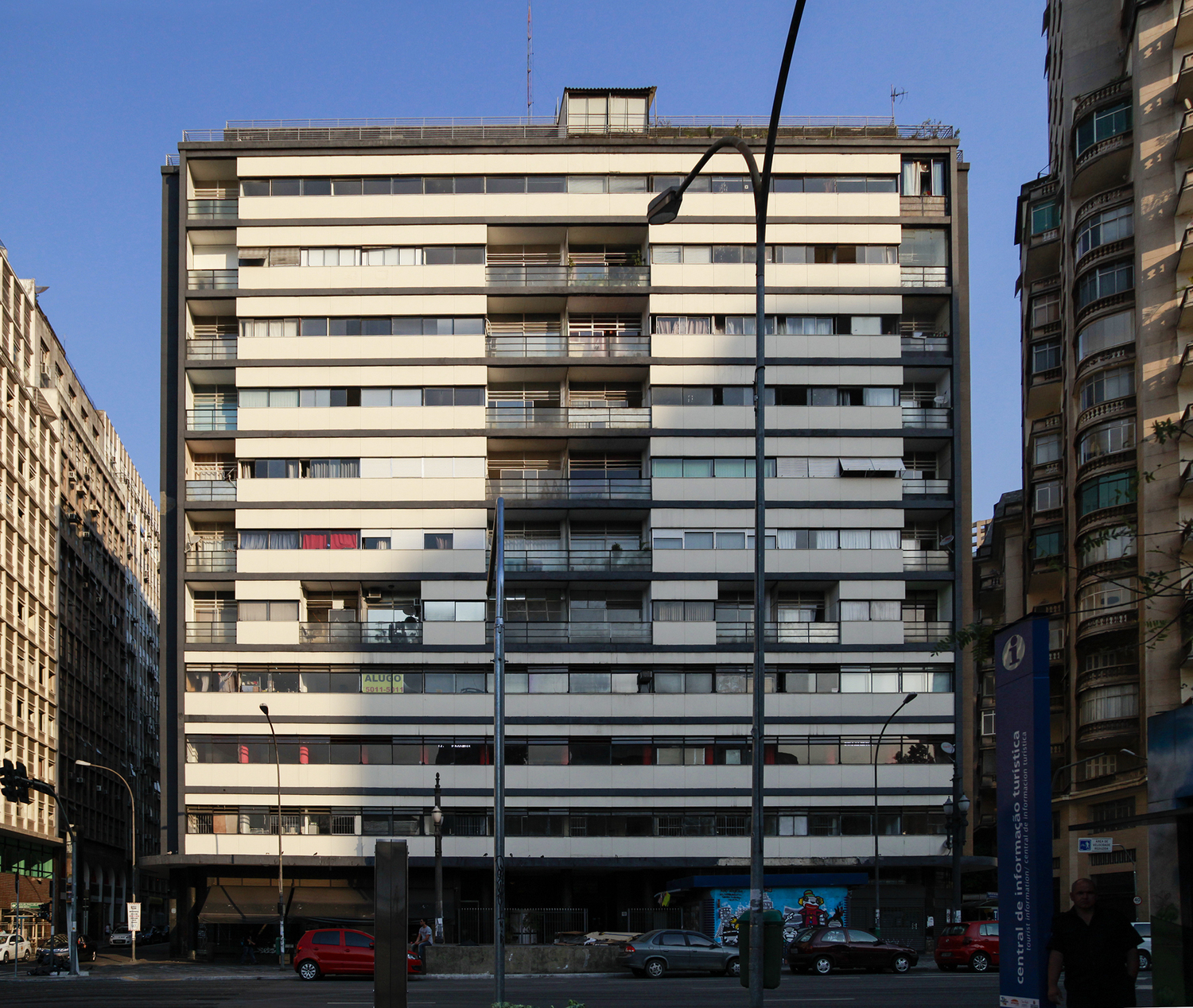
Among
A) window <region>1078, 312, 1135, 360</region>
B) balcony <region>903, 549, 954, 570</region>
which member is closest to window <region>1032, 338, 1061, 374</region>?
window <region>1078, 312, 1135, 360</region>

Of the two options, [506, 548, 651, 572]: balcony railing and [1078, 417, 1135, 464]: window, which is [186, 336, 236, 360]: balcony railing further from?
[1078, 417, 1135, 464]: window

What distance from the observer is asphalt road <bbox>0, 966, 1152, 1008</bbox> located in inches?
1092

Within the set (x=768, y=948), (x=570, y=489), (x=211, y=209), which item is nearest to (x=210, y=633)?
(x=570, y=489)

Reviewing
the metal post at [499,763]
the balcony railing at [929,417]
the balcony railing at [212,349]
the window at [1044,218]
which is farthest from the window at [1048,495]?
the metal post at [499,763]

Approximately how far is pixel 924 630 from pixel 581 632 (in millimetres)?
14649

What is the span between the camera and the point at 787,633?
5828 cm

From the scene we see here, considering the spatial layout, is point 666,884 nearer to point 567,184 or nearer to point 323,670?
point 323,670

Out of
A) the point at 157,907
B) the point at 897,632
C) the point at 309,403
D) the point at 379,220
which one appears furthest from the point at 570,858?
the point at 157,907

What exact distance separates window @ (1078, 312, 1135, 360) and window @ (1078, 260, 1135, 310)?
888mm

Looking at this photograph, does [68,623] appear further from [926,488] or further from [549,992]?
[549,992]

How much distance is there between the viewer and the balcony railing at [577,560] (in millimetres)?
58875

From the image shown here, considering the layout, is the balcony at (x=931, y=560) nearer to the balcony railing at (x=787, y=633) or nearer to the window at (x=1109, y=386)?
the balcony railing at (x=787, y=633)

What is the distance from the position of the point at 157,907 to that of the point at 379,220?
293 feet

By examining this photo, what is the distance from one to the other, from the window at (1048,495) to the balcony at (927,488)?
430 cm
